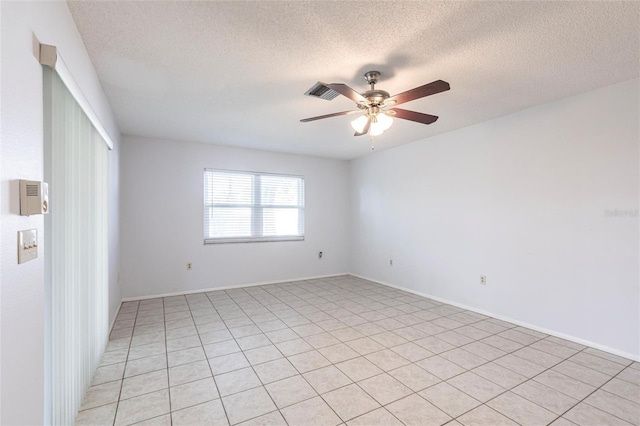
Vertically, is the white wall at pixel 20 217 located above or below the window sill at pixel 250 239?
above

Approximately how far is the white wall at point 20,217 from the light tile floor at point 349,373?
37.1 inches

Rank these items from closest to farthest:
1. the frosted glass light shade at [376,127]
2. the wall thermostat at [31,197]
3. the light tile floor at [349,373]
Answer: the wall thermostat at [31,197], the light tile floor at [349,373], the frosted glass light shade at [376,127]

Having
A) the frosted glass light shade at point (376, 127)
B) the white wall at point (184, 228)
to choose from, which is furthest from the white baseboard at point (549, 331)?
the frosted glass light shade at point (376, 127)

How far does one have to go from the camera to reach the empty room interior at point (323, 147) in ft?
5.05

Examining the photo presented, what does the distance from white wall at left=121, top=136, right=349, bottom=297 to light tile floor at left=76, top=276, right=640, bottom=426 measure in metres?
0.84

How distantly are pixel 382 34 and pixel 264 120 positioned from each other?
2016 mm

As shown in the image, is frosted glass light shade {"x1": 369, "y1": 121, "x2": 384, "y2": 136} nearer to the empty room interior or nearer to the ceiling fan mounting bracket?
the empty room interior

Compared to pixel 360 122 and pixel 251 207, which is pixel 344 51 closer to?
pixel 360 122

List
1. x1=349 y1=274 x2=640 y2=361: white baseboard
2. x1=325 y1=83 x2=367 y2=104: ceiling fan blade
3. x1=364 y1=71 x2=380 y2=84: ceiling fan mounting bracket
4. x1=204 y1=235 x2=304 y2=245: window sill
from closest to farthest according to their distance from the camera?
x1=325 y1=83 x2=367 y2=104: ceiling fan blade, x1=364 y1=71 x2=380 y2=84: ceiling fan mounting bracket, x1=349 y1=274 x2=640 y2=361: white baseboard, x1=204 y1=235 x2=304 y2=245: window sill

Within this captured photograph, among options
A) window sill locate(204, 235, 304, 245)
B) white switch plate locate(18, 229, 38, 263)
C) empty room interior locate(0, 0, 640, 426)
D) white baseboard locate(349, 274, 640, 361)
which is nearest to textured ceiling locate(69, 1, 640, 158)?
empty room interior locate(0, 0, 640, 426)

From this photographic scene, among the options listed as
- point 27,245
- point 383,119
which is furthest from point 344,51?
point 27,245

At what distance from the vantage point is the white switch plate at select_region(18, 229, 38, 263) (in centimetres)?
106

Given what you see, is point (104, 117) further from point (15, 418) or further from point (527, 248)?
point (527, 248)

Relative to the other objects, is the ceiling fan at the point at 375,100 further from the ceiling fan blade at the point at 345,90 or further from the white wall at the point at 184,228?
the white wall at the point at 184,228
